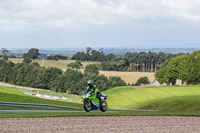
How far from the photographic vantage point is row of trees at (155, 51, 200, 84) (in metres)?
104

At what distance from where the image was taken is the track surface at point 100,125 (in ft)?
58.7

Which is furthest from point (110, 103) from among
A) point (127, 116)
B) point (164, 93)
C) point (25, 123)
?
point (25, 123)

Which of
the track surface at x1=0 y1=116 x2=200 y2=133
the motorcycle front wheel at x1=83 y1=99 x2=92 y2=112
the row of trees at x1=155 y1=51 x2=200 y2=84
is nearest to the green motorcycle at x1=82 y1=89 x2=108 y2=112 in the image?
the motorcycle front wheel at x1=83 y1=99 x2=92 y2=112

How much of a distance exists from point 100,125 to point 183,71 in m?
91.4

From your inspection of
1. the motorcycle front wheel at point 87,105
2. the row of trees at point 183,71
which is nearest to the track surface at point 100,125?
the motorcycle front wheel at point 87,105

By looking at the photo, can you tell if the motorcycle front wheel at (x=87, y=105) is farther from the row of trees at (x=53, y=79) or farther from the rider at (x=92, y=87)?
the row of trees at (x=53, y=79)

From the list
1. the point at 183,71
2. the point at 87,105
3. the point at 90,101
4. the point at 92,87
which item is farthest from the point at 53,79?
the point at 92,87

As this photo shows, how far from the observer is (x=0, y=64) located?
160 m

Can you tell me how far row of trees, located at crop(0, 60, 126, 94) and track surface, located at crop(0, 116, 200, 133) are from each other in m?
104

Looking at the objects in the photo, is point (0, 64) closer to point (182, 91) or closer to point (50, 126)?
point (182, 91)

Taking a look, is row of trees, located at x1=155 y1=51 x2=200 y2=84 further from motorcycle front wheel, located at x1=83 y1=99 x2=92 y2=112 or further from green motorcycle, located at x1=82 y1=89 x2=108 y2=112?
motorcycle front wheel, located at x1=83 y1=99 x2=92 y2=112

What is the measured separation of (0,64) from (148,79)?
63.9 meters

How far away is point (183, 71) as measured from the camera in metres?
107

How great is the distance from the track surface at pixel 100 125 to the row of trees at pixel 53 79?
104 meters
